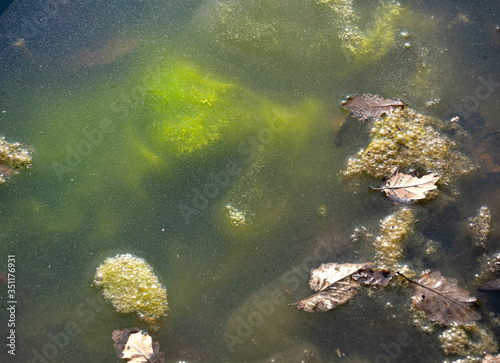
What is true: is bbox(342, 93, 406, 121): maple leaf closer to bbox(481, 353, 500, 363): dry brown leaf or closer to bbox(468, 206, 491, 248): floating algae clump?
bbox(468, 206, 491, 248): floating algae clump

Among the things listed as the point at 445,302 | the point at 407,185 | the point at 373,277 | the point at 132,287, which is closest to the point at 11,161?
the point at 132,287

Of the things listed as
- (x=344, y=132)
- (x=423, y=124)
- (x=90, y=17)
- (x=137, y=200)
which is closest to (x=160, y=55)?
(x=90, y=17)

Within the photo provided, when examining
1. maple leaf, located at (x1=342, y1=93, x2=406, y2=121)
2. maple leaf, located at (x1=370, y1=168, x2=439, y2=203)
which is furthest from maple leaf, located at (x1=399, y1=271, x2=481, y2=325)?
maple leaf, located at (x1=342, y1=93, x2=406, y2=121)

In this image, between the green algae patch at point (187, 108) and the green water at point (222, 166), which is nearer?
the green water at point (222, 166)

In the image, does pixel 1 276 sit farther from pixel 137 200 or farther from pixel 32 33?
pixel 32 33

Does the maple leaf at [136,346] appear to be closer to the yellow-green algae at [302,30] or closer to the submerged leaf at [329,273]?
the submerged leaf at [329,273]

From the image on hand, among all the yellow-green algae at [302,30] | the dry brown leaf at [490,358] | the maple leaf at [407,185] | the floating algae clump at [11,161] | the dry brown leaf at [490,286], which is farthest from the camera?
the yellow-green algae at [302,30]

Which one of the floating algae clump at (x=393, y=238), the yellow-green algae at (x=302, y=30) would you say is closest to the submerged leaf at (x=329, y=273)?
the floating algae clump at (x=393, y=238)

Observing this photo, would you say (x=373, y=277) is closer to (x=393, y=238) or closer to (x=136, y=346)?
(x=393, y=238)
